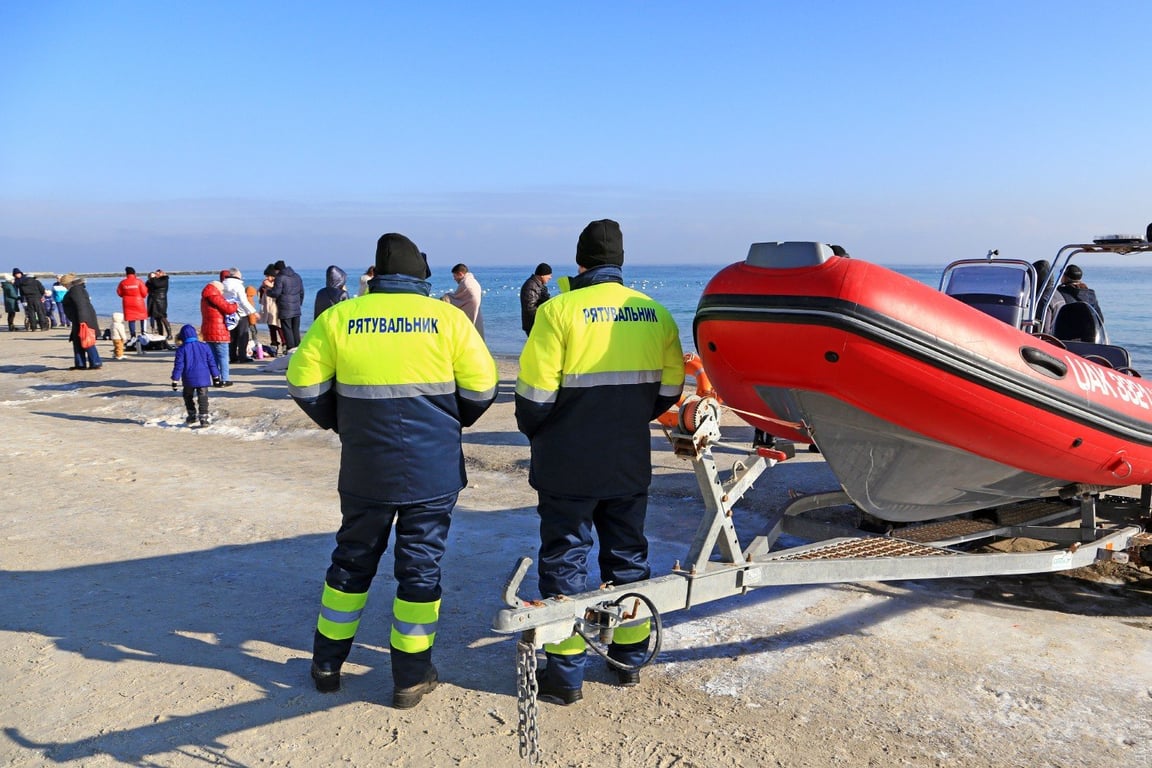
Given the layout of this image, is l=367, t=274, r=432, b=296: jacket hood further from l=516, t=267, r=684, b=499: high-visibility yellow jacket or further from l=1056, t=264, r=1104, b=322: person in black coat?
l=1056, t=264, r=1104, b=322: person in black coat

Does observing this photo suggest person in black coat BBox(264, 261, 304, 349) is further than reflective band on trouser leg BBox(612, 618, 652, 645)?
Yes

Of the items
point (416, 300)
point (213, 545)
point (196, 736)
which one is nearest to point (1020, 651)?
point (416, 300)

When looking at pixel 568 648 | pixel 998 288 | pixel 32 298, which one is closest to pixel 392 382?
pixel 568 648

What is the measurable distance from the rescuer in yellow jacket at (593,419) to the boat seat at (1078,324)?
10.3 ft

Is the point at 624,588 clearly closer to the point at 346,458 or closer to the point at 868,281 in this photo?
the point at 346,458

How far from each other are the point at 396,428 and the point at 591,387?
693 millimetres

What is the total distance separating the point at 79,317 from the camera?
12.2m

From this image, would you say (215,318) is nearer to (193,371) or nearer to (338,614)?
A: (193,371)

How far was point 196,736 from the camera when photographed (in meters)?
2.85

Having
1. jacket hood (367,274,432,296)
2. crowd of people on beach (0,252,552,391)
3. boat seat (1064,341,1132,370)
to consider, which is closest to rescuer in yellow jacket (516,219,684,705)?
jacket hood (367,274,432,296)

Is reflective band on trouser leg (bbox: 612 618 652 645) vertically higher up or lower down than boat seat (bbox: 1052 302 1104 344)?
lower down

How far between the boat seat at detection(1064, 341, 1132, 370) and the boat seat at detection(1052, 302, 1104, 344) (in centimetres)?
32

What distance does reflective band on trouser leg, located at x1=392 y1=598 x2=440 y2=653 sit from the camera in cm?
305

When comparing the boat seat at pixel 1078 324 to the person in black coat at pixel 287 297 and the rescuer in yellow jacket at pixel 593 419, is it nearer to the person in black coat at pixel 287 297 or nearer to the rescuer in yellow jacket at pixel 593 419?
the rescuer in yellow jacket at pixel 593 419
